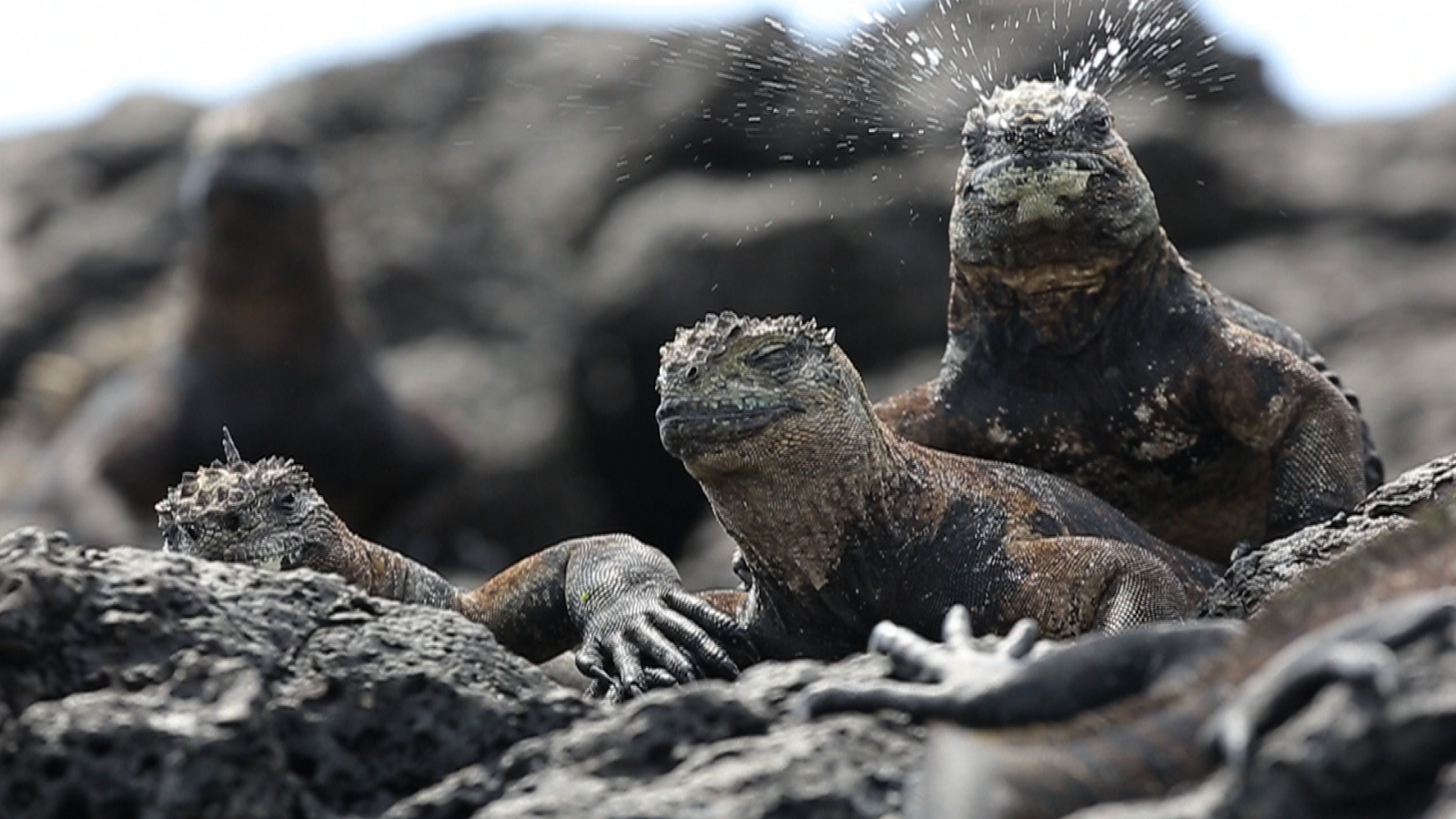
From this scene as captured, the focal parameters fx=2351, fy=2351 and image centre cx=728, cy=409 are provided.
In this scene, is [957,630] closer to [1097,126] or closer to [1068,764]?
[1068,764]

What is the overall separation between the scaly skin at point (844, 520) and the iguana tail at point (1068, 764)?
2.22 m

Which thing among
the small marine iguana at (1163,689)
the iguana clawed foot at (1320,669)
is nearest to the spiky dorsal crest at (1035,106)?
the small marine iguana at (1163,689)

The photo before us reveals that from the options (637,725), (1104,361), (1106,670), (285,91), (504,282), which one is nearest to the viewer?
(1106,670)

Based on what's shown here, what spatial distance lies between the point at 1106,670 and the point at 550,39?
23.3 metres

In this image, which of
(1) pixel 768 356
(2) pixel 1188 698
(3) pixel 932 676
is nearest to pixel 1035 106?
(1) pixel 768 356

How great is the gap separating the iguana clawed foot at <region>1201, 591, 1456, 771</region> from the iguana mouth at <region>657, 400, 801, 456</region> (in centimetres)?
231

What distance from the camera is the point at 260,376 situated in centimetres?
2059

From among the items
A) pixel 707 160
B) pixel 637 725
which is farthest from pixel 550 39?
pixel 637 725

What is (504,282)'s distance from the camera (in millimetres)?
24156

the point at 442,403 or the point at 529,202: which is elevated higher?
the point at 529,202

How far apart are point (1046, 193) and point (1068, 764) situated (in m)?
3.63

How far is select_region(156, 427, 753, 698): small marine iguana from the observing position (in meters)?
6.68

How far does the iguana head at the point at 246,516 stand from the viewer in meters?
6.65

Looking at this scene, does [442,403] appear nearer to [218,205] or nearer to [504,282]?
[504,282]
